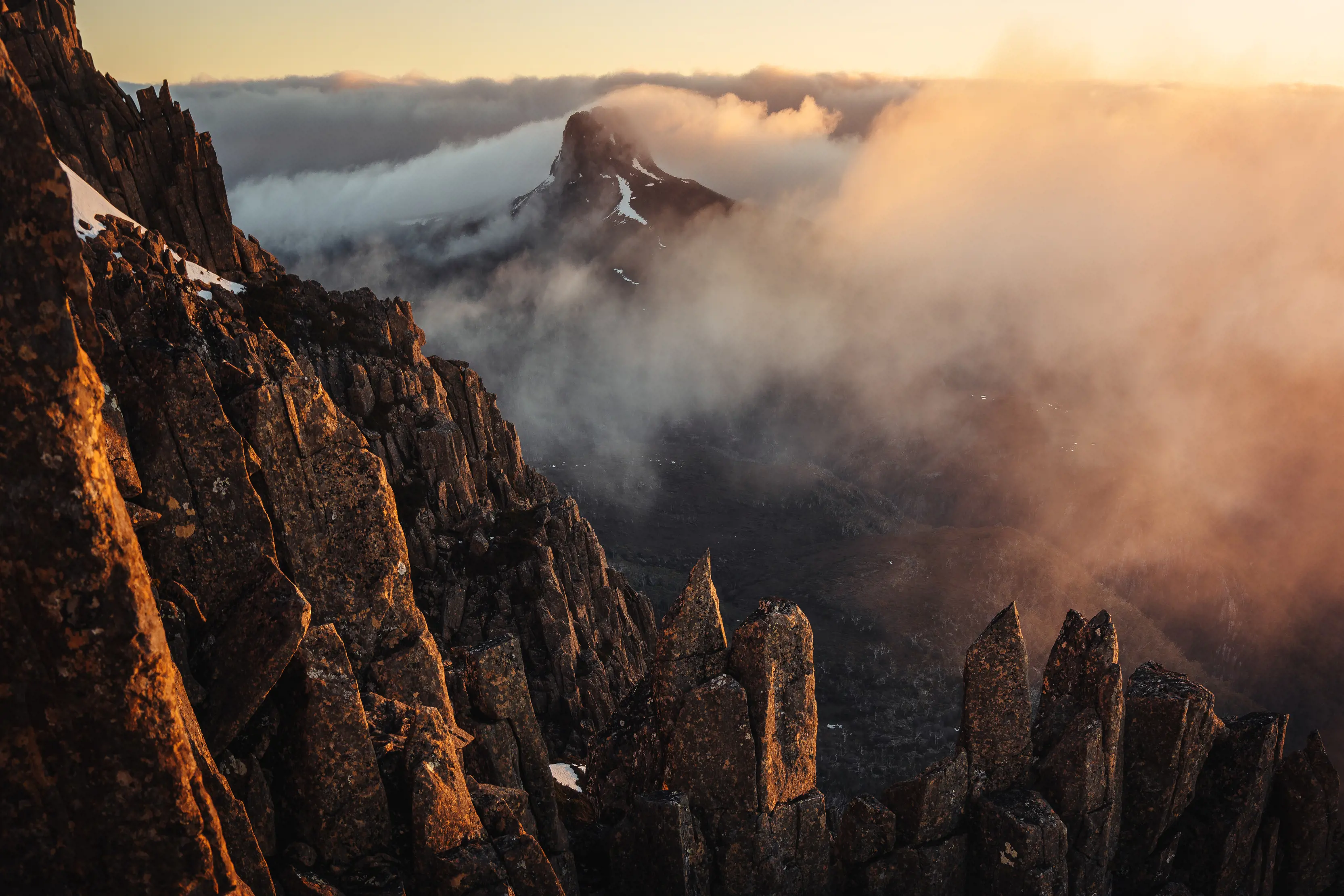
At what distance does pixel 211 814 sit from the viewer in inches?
467

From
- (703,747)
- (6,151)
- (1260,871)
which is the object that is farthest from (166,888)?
(1260,871)

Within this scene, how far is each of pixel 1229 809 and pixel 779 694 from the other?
23.2 m

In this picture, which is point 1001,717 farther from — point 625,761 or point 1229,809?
point 625,761

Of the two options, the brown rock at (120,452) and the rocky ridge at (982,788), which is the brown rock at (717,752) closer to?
the rocky ridge at (982,788)

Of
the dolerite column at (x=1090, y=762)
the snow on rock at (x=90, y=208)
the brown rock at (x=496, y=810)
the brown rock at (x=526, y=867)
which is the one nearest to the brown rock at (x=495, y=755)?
the brown rock at (x=496, y=810)

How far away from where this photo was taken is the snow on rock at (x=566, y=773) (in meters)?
63.8

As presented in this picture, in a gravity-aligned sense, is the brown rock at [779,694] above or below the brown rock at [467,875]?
below

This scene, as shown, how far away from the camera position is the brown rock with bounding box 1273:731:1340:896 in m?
36.9

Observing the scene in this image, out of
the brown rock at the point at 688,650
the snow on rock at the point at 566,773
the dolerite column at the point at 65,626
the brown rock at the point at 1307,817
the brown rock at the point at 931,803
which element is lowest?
the snow on rock at the point at 566,773

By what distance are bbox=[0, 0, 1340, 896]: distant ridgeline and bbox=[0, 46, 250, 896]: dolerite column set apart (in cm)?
4

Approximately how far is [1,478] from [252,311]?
126 meters

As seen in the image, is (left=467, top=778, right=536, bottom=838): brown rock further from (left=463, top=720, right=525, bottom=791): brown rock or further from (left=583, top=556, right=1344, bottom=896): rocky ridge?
(left=583, top=556, right=1344, bottom=896): rocky ridge

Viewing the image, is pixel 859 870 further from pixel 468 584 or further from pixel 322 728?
pixel 468 584

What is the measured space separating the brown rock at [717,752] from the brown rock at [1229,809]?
74.7 ft
